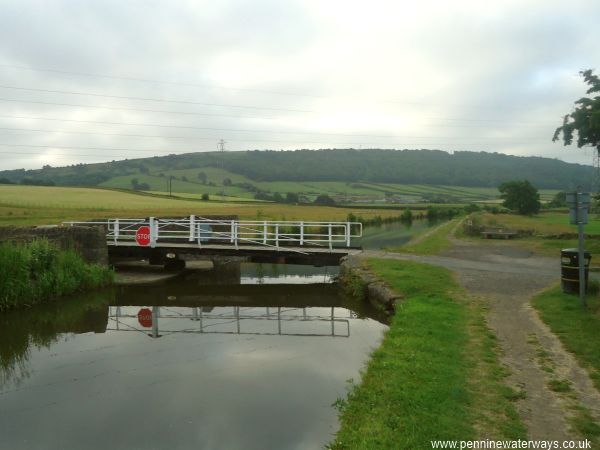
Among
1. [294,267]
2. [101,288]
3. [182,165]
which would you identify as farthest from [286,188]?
[101,288]

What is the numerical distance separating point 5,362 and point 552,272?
14925 millimetres

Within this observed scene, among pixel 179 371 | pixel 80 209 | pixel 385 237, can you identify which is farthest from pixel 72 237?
pixel 80 209

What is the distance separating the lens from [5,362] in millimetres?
9789

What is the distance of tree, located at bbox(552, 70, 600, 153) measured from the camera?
19.4 m

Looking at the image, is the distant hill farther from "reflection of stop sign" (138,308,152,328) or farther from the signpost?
the signpost

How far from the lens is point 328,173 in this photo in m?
140

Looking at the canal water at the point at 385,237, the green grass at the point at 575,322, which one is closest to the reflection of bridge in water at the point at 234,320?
the green grass at the point at 575,322

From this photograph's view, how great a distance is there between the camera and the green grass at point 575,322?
23.6ft

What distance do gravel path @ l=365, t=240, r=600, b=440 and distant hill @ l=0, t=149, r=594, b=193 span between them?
85495 millimetres

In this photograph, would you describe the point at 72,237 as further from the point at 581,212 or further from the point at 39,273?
the point at 581,212

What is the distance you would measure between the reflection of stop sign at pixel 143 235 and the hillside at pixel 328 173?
2662 inches

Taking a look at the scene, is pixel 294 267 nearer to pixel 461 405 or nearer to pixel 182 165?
pixel 461 405

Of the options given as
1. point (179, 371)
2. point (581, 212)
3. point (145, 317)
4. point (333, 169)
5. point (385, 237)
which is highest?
point (333, 169)

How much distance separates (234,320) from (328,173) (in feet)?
422
